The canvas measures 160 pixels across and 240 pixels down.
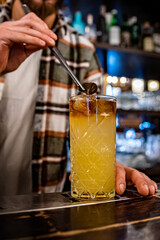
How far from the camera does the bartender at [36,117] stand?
139 cm

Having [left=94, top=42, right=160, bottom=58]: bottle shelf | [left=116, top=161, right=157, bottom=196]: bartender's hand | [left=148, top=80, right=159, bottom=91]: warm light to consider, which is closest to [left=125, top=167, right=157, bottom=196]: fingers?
[left=116, top=161, right=157, bottom=196]: bartender's hand

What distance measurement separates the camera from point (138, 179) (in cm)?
72

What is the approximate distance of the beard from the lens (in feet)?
4.38

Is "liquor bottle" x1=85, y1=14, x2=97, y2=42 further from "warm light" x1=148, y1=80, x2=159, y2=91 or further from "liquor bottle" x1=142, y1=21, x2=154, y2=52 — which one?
"warm light" x1=148, y1=80, x2=159, y2=91

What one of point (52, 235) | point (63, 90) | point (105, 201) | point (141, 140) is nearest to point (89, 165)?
point (105, 201)

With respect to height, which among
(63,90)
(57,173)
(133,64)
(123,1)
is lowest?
(57,173)

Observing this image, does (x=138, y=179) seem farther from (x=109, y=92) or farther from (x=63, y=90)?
(x=109, y=92)

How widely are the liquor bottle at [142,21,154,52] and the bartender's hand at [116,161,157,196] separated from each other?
1.91 m

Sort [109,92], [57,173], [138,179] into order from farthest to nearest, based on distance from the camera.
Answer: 1. [109,92]
2. [57,173]
3. [138,179]

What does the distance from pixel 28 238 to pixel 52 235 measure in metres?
0.04

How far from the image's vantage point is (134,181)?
73cm

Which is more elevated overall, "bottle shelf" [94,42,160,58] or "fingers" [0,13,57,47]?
Answer: "bottle shelf" [94,42,160,58]

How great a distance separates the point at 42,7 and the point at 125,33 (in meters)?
1.25

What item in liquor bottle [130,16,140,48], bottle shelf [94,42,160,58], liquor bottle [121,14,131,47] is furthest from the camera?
liquor bottle [130,16,140,48]
